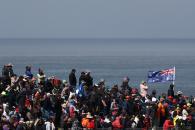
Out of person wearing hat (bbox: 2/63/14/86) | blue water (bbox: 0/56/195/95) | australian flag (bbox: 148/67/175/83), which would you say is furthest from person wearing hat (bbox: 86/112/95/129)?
blue water (bbox: 0/56/195/95)

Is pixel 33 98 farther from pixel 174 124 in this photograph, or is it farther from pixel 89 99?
pixel 174 124

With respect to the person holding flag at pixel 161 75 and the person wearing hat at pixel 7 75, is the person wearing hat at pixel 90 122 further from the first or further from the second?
the person holding flag at pixel 161 75

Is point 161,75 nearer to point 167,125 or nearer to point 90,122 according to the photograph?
point 167,125

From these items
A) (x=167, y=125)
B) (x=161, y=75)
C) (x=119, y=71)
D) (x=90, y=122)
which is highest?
(x=119, y=71)

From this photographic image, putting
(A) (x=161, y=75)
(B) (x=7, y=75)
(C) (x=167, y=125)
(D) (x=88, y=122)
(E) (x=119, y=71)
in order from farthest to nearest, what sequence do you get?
1. (E) (x=119, y=71)
2. (A) (x=161, y=75)
3. (B) (x=7, y=75)
4. (C) (x=167, y=125)
5. (D) (x=88, y=122)

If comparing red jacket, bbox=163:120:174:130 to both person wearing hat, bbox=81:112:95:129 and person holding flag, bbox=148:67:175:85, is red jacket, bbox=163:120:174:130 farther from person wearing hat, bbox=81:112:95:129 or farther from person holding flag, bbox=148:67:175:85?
person holding flag, bbox=148:67:175:85

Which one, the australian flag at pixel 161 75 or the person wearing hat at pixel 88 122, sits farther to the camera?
the australian flag at pixel 161 75

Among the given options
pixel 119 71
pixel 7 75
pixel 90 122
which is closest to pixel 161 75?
pixel 7 75

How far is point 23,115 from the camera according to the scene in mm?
27469

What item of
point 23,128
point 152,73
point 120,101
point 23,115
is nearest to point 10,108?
point 23,115

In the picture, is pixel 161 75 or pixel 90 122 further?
pixel 161 75

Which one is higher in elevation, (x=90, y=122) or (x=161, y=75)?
(x=161, y=75)

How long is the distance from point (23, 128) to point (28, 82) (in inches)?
223

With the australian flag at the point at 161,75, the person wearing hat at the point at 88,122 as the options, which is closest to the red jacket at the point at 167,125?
the person wearing hat at the point at 88,122
